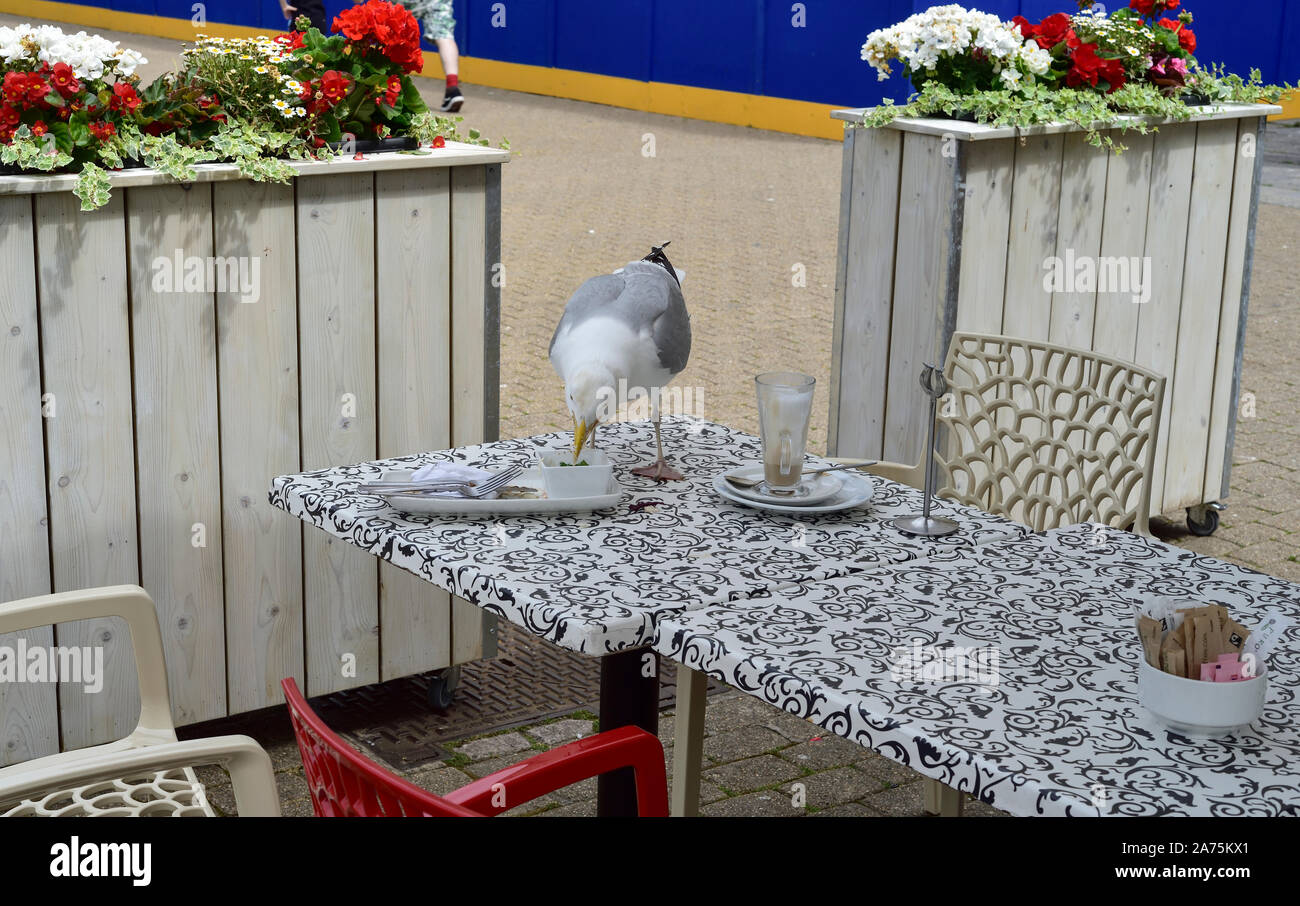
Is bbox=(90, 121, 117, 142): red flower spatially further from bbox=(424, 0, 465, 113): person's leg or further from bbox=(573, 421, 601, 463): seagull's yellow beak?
bbox=(424, 0, 465, 113): person's leg

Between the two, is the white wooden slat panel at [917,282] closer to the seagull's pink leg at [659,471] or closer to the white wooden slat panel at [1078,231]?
the white wooden slat panel at [1078,231]

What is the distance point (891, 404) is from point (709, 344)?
121 inches

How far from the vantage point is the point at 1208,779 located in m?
1.87

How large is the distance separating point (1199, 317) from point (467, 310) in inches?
114

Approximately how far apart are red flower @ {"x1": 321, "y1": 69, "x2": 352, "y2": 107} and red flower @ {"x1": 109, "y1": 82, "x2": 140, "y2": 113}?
0.46 meters

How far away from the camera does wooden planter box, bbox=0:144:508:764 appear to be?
3389mm

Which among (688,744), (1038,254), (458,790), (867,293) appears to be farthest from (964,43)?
(458,790)

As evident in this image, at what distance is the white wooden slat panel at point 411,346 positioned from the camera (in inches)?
151

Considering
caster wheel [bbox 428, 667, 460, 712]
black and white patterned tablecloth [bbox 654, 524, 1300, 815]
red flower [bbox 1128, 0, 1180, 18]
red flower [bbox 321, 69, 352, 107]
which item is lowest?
caster wheel [bbox 428, 667, 460, 712]

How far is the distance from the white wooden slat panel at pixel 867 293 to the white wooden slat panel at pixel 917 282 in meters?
0.03

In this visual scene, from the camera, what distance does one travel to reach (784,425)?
2.80m

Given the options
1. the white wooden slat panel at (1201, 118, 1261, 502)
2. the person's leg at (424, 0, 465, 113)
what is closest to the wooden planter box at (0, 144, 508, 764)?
the white wooden slat panel at (1201, 118, 1261, 502)

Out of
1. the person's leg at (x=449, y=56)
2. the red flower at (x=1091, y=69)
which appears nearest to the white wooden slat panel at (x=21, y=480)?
the red flower at (x=1091, y=69)
